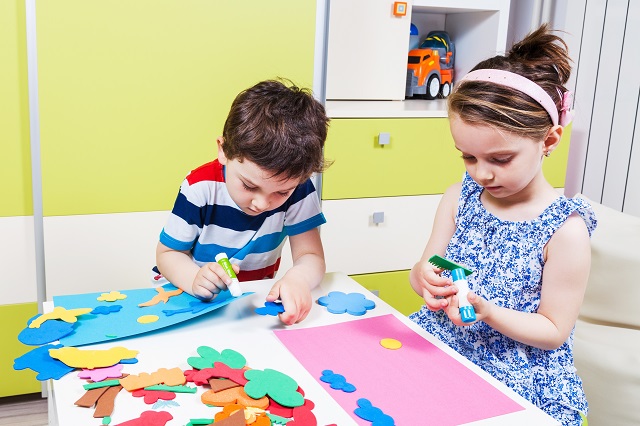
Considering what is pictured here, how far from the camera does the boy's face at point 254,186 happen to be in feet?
3.19

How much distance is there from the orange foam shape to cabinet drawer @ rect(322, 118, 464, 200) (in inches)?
A: 46.7

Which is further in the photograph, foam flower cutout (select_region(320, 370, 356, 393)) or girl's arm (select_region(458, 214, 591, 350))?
girl's arm (select_region(458, 214, 591, 350))

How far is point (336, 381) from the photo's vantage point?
749mm

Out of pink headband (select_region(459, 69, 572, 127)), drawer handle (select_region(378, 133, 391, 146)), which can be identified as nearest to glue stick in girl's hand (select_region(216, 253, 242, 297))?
pink headband (select_region(459, 69, 572, 127))

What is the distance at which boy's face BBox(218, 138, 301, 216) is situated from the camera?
97 centimetres

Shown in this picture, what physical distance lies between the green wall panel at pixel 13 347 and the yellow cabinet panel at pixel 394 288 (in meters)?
0.95

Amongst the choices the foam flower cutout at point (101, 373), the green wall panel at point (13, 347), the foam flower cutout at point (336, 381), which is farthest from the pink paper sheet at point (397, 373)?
the green wall panel at point (13, 347)

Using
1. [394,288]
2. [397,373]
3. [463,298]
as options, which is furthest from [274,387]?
[394,288]

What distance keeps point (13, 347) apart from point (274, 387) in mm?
1219

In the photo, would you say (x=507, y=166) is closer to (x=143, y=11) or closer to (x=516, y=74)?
(x=516, y=74)

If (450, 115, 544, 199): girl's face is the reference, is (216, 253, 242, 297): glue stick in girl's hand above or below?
below

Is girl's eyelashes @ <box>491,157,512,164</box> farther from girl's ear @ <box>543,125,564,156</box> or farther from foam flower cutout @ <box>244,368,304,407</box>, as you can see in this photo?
foam flower cutout @ <box>244,368,304,407</box>

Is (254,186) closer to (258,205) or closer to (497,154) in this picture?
(258,205)

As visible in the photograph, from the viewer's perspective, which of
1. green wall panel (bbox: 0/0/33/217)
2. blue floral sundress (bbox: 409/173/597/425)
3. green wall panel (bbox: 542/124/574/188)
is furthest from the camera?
green wall panel (bbox: 542/124/574/188)
